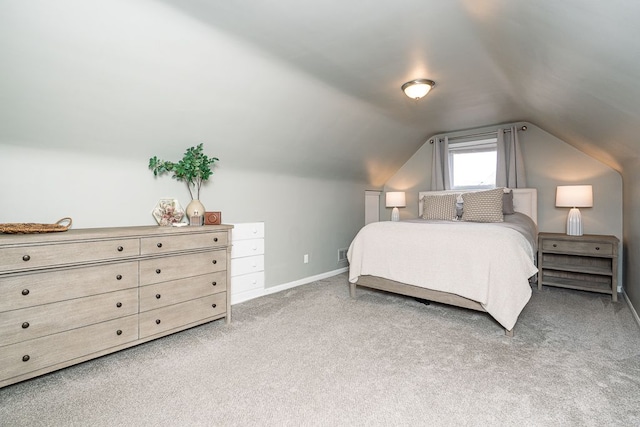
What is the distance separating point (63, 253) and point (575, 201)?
15.7ft

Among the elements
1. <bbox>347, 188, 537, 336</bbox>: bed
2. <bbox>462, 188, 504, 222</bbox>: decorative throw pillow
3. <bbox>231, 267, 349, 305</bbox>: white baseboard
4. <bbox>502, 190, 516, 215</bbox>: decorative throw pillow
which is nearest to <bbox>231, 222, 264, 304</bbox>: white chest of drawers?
<bbox>231, 267, 349, 305</bbox>: white baseboard

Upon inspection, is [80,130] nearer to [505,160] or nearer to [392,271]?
[392,271]

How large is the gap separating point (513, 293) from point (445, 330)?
1.90 feet

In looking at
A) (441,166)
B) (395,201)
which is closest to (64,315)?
(395,201)

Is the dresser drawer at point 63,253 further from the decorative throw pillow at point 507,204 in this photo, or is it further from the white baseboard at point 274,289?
the decorative throw pillow at point 507,204

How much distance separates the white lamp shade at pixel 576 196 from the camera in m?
3.46

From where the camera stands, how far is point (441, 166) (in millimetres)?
4727

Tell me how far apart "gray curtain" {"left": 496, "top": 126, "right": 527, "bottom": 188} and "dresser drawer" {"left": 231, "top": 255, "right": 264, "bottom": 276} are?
11.2ft

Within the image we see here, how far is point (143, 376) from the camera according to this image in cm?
175

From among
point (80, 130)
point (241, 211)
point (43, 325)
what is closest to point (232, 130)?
point (241, 211)

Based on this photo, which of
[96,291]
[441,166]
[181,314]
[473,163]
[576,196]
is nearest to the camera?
[96,291]

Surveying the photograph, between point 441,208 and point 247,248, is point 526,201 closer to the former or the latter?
point 441,208

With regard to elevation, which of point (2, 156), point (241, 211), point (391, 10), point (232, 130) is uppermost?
point (391, 10)

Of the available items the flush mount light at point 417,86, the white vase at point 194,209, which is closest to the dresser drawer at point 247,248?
the white vase at point 194,209
